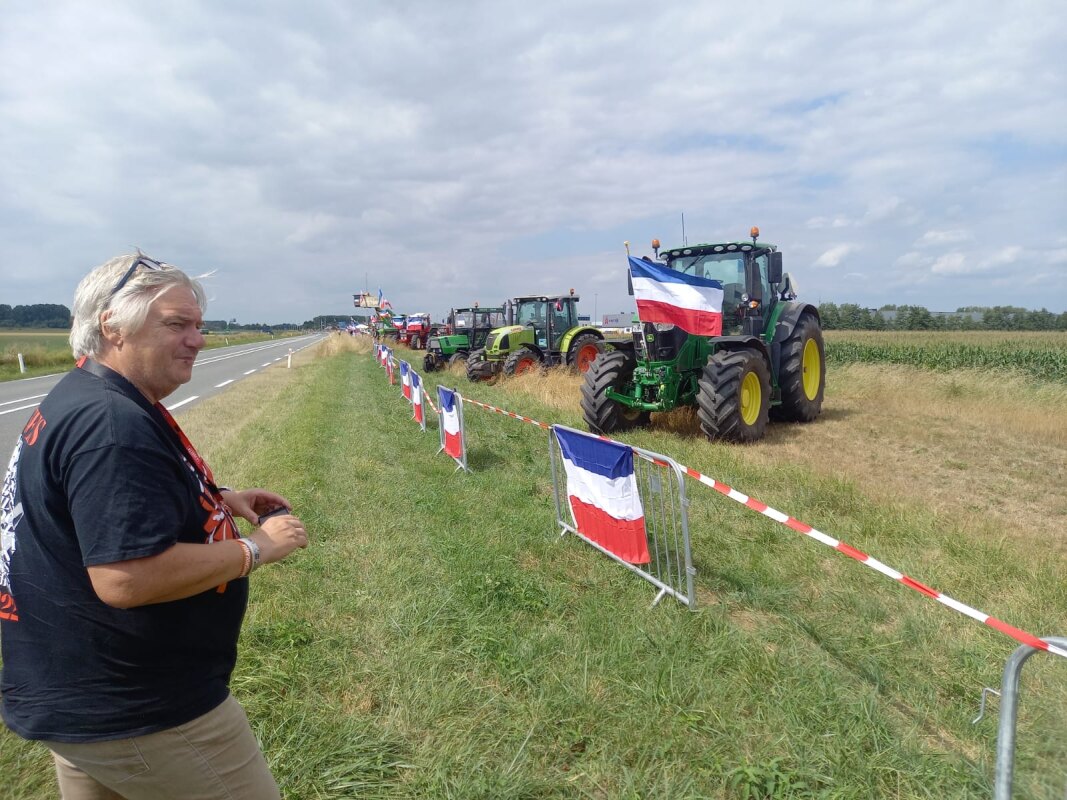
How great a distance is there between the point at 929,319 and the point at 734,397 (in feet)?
155

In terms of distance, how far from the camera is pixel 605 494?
4438mm

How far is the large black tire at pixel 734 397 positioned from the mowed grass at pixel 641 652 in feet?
4.38

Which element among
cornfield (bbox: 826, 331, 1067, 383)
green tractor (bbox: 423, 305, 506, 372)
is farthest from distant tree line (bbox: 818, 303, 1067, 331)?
green tractor (bbox: 423, 305, 506, 372)

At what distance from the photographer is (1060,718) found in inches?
89.0

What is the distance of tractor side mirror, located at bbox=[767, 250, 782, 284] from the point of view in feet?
30.0

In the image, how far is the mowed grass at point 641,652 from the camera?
8.43ft

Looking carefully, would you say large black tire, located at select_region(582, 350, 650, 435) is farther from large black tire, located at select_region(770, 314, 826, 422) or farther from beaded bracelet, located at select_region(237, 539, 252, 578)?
beaded bracelet, located at select_region(237, 539, 252, 578)

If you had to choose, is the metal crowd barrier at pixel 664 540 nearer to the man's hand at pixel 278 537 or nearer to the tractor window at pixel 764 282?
the man's hand at pixel 278 537

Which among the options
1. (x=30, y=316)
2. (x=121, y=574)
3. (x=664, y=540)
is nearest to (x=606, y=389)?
(x=664, y=540)

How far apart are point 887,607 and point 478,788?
2721mm

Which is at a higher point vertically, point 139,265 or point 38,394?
point 139,265

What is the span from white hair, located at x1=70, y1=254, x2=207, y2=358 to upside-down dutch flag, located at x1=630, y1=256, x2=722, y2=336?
645cm

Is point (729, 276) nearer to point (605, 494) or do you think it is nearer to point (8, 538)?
point (605, 494)

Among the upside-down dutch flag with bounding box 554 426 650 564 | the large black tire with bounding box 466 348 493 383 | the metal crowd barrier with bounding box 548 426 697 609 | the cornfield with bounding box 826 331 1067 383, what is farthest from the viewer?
the cornfield with bounding box 826 331 1067 383
